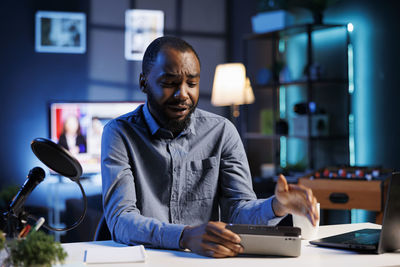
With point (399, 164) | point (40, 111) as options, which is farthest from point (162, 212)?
point (40, 111)

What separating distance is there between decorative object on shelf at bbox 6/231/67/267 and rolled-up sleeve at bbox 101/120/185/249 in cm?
46

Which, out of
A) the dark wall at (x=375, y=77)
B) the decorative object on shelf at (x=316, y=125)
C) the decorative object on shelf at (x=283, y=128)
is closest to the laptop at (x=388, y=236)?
the dark wall at (x=375, y=77)

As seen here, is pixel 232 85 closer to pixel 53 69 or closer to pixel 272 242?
pixel 53 69

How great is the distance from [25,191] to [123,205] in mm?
433

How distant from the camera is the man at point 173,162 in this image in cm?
171

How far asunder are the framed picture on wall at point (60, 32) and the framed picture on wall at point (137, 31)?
18.3 inches

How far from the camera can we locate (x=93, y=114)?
207 inches

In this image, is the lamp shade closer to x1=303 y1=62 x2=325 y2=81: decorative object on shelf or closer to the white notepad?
x1=303 y1=62 x2=325 y2=81: decorative object on shelf

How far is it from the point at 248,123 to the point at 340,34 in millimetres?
1492

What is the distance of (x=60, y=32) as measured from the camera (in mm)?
5512

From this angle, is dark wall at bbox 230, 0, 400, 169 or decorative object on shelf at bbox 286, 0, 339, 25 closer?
dark wall at bbox 230, 0, 400, 169

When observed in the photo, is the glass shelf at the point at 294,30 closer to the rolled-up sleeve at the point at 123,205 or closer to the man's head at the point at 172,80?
the man's head at the point at 172,80

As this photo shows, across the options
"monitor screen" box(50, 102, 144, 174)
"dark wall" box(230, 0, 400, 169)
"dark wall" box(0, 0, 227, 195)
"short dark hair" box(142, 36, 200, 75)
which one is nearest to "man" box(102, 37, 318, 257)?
"short dark hair" box(142, 36, 200, 75)

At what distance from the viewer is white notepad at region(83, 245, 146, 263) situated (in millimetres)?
1363
